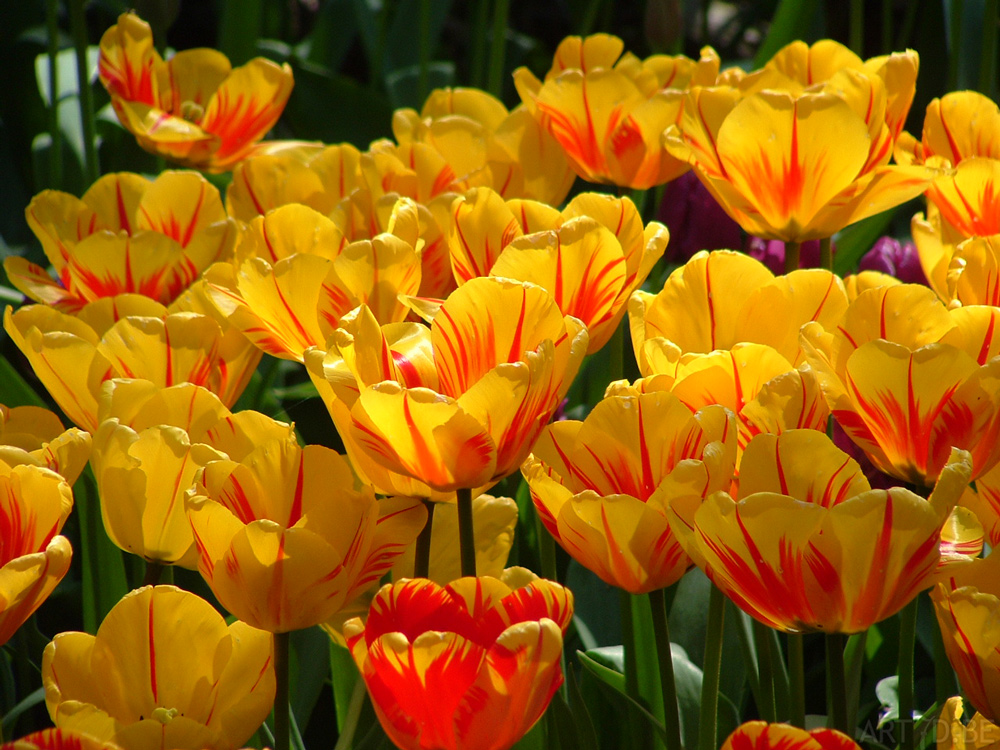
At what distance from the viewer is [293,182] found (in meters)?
0.89

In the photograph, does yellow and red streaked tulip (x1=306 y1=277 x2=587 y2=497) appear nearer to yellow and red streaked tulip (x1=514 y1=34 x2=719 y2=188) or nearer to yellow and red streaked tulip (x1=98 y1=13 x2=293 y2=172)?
yellow and red streaked tulip (x1=514 y1=34 x2=719 y2=188)

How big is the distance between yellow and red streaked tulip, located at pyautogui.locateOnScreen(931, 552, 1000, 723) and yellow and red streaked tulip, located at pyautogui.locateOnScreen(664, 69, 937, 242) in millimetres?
320

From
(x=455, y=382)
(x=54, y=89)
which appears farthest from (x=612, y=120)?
A: (x=54, y=89)

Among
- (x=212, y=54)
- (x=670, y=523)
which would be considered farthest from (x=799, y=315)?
(x=212, y=54)

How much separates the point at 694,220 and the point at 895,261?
21cm

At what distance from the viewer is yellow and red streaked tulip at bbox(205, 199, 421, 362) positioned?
65 cm

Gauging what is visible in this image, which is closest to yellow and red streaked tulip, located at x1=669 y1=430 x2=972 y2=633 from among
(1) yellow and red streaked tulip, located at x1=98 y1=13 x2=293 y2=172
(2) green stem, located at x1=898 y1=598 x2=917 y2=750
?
(2) green stem, located at x1=898 y1=598 x2=917 y2=750

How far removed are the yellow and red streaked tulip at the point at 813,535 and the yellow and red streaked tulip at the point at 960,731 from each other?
5 centimetres

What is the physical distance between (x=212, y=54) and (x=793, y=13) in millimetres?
813

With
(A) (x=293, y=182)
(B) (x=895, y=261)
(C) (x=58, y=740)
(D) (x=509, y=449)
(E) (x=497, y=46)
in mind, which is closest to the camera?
(C) (x=58, y=740)

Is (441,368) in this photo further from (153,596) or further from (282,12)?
(282,12)

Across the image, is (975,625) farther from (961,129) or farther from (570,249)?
(961,129)

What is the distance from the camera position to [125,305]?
2.39ft

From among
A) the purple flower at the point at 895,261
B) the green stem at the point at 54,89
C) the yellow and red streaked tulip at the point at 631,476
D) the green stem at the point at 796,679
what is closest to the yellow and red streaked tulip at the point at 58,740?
the yellow and red streaked tulip at the point at 631,476
